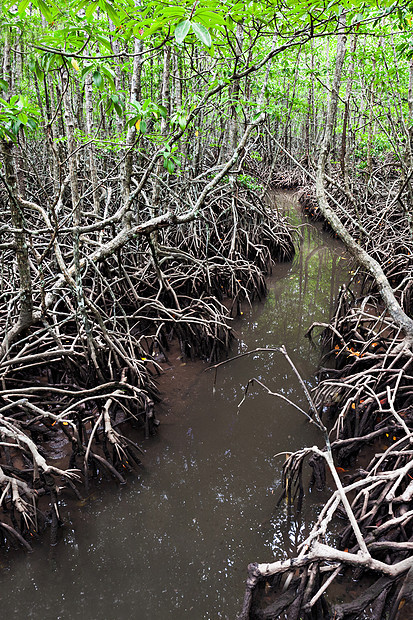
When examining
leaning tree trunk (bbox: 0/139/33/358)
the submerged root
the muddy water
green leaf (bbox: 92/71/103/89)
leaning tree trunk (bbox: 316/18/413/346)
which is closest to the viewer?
green leaf (bbox: 92/71/103/89)

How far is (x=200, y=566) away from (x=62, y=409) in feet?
4.49

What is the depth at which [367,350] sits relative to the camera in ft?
11.5

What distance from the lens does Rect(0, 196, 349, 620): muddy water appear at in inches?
79.0

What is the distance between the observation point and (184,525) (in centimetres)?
241

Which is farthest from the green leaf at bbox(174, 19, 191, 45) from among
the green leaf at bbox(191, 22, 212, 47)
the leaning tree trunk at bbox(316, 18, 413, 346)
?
the leaning tree trunk at bbox(316, 18, 413, 346)

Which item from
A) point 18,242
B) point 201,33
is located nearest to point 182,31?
point 201,33

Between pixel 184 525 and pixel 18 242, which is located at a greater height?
pixel 18 242

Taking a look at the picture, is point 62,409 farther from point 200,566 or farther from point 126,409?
point 200,566

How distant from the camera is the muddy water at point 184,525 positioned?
201 centimetres

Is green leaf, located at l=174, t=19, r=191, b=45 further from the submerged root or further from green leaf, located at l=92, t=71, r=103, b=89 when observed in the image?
the submerged root

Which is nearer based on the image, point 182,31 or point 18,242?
point 182,31

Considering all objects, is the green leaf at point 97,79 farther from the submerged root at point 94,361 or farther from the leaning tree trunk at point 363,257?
the leaning tree trunk at point 363,257

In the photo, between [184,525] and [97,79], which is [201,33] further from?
[184,525]

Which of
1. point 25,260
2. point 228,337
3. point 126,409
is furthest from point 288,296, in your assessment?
point 25,260
